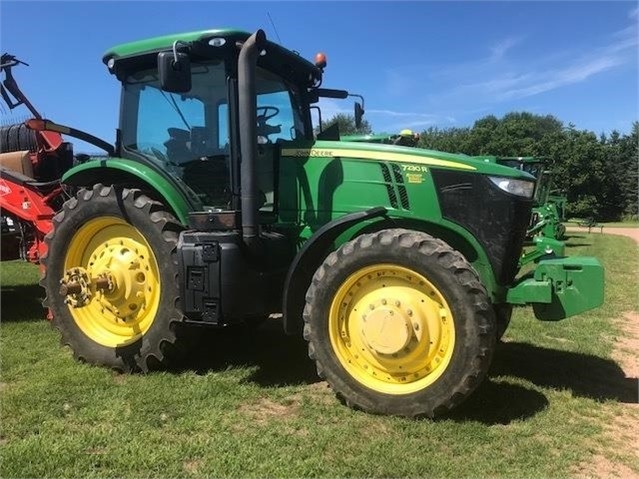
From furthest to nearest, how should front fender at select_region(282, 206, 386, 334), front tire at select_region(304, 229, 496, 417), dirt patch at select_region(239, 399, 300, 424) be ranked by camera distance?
front fender at select_region(282, 206, 386, 334) → dirt patch at select_region(239, 399, 300, 424) → front tire at select_region(304, 229, 496, 417)

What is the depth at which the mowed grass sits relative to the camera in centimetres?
332

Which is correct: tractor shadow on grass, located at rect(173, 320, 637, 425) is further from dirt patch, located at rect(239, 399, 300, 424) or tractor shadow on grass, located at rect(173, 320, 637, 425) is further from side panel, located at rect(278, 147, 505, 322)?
side panel, located at rect(278, 147, 505, 322)

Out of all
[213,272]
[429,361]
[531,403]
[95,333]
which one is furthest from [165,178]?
[531,403]

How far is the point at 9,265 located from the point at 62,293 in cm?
853

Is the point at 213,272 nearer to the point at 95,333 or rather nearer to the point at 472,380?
the point at 95,333

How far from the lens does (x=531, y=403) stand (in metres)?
4.23

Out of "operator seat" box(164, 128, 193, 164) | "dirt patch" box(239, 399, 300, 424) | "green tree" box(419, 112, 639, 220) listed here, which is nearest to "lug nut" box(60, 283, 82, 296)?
"operator seat" box(164, 128, 193, 164)

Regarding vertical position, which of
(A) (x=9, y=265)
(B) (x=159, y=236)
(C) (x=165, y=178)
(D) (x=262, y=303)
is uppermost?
(C) (x=165, y=178)

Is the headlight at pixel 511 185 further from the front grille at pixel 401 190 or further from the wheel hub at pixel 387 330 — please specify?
the wheel hub at pixel 387 330

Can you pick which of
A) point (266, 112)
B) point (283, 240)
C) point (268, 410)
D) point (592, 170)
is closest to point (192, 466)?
point (268, 410)

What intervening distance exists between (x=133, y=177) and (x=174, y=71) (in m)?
1.31

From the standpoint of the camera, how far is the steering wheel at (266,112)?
201 inches

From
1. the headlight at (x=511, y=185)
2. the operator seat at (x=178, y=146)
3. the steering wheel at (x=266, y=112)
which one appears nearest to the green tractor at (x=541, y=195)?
the steering wheel at (x=266, y=112)

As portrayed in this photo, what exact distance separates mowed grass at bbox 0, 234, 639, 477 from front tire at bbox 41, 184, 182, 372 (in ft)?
0.77
